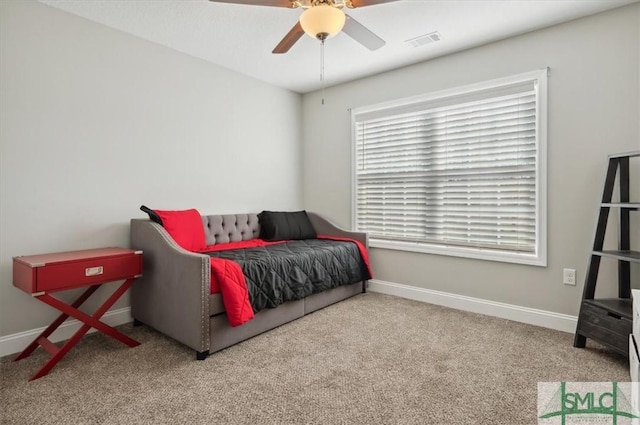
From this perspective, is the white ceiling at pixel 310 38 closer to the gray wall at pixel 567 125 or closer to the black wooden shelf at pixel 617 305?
the gray wall at pixel 567 125

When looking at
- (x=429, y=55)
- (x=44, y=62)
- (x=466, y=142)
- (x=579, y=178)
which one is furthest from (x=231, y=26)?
(x=579, y=178)

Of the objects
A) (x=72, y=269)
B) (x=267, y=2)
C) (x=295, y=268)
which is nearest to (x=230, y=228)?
(x=295, y=268)

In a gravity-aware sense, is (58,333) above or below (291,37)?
below

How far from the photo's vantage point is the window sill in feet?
9.63

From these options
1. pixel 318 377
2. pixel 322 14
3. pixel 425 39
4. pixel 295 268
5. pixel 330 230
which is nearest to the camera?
pixel 322 14

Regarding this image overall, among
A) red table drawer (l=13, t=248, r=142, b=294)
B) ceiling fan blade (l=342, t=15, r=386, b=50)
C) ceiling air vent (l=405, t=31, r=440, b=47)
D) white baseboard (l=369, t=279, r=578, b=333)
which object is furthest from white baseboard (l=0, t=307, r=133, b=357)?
ceiling air vent (l=405, t=31, r=440, b=47)

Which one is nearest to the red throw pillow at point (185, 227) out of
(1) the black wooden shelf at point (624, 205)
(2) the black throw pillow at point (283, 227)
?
(2) the black throw pillow at point (283, 227)

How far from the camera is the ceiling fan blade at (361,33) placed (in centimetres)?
217

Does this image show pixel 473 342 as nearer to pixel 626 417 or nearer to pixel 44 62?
pixel 626 417

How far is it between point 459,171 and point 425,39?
1223 millimetres

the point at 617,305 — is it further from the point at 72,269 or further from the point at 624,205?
the point at 72,269

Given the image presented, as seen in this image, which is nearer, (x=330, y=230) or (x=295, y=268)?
(x=295, y=268)

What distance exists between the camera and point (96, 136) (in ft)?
9.18

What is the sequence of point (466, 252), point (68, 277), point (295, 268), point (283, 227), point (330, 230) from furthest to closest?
point (330, 230)
point (283, 227)
point (466, 252)
point (295, 268)
point (68, 277)
